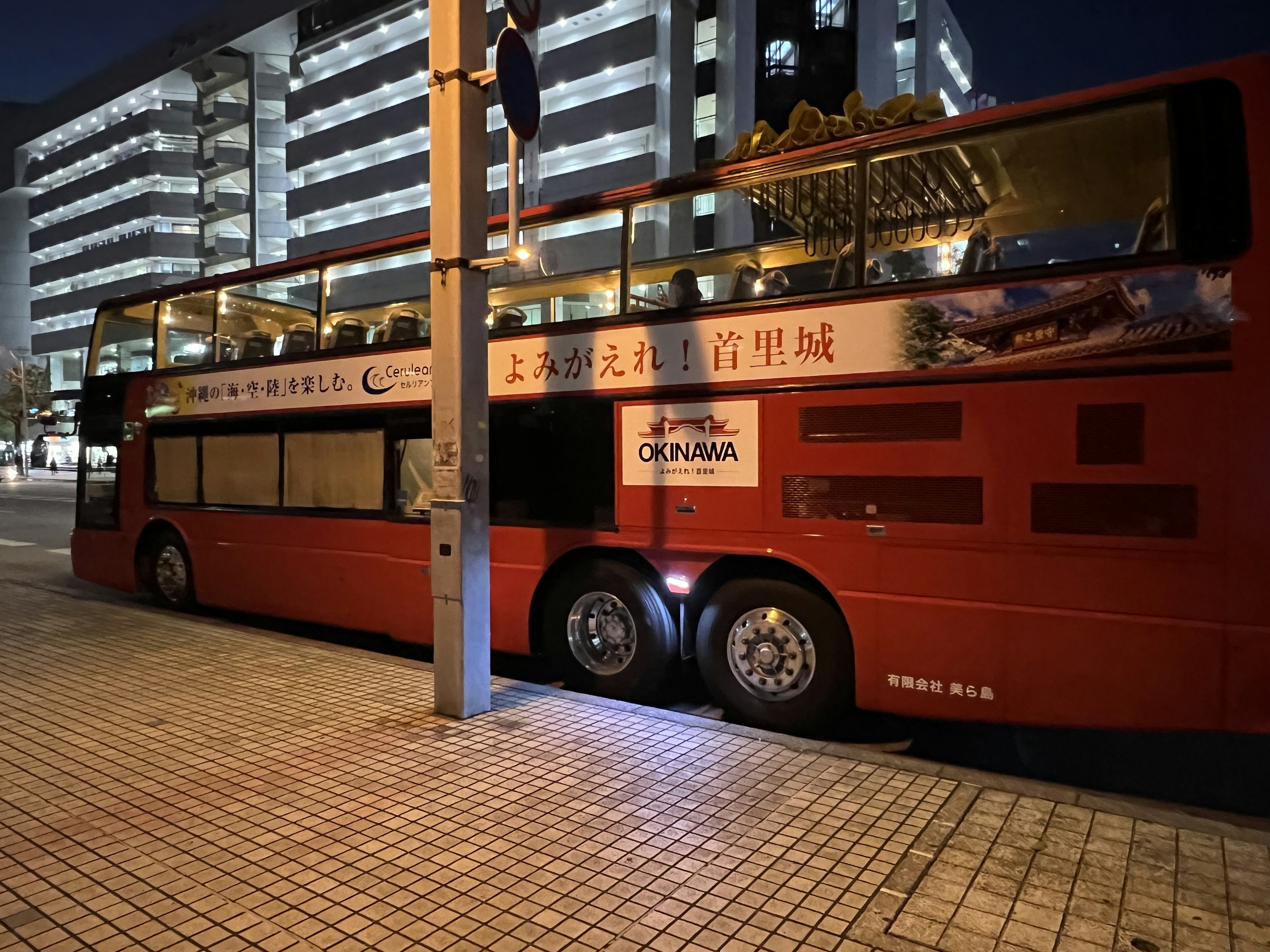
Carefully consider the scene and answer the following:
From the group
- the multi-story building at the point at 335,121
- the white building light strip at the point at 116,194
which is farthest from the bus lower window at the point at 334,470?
the white building light strip at the point at 116,194

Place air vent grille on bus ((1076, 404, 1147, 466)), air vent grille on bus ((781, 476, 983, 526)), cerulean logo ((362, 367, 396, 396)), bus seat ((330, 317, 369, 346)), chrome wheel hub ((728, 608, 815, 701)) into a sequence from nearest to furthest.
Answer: air vent grille on bus ((1076, 404, 1147, 466))
air vent grille on bus ((781, 476, 983, 526))
chrome wheel hub ((728, 608, 815, 701))
cerulean logo ((362, 367, 396, 396))
bus seat ((330, 317, 369, 346))

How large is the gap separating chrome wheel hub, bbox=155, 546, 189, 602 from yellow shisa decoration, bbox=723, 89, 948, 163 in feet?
25.4

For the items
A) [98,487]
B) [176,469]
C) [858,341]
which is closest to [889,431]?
[858,341]

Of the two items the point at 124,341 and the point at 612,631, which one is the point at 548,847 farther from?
the point at 124,341

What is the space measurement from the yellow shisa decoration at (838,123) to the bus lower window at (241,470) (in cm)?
559

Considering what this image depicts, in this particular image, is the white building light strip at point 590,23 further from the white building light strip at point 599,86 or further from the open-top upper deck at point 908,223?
the open-top upper deck at point 908,223

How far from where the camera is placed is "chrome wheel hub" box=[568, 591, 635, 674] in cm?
654

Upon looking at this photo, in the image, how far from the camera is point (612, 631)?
21.7 feet

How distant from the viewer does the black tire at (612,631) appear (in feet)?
20.7

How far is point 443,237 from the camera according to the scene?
5625 mm

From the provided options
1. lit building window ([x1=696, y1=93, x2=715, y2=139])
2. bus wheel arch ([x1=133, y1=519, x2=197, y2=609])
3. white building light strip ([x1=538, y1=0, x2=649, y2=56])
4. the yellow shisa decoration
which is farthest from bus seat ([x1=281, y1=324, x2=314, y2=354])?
white building light strip ([x1=538, y1=0, x2=649, y2=56])

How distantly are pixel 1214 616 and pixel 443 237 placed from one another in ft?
16.1

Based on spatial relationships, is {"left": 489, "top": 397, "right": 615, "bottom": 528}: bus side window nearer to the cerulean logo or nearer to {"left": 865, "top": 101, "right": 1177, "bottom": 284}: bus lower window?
the cerulean logo

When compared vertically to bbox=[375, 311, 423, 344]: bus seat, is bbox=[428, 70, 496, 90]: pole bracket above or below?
above
